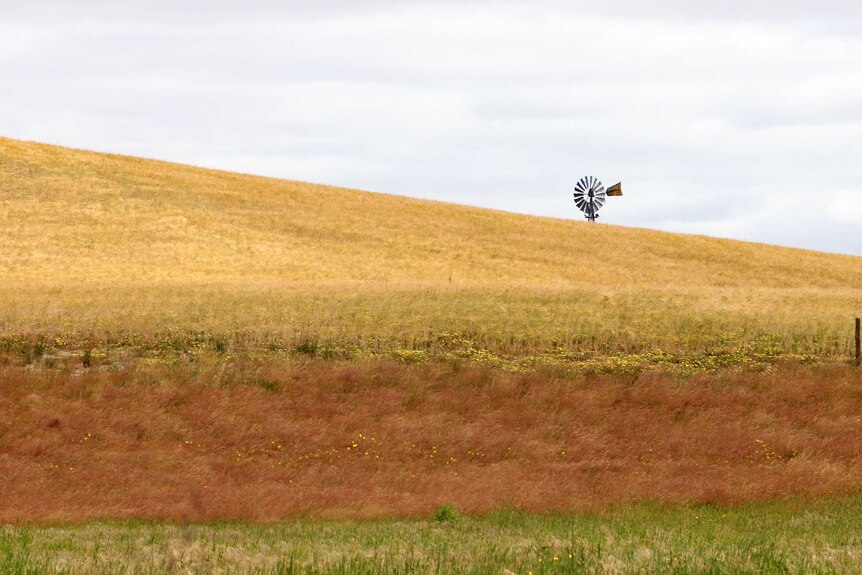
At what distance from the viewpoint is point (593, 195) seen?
275 feet

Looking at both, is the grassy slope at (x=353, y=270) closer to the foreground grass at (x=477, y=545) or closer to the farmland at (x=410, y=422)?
the farmland at (x=410, y=422)

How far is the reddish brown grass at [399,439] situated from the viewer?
17.3 meters

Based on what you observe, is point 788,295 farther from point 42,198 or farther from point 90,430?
point 42,198

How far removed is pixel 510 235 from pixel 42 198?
2726cm

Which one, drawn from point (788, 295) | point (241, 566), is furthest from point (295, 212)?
point (241, 566)

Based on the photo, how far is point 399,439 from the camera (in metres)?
21.1

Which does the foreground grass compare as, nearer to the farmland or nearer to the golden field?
the farmland

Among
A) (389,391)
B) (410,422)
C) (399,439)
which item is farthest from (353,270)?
(399,439)

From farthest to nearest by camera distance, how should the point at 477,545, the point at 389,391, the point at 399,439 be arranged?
the point at 389,391
the point at 399,439
the point at 477,545

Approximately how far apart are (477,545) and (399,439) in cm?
1036

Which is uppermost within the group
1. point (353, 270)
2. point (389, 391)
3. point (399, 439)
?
point (353, 270)

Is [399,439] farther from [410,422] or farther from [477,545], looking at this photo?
[477,545]

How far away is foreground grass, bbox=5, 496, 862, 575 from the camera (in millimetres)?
8547

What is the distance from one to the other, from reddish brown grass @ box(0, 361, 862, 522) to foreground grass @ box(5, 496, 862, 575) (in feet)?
5.59
